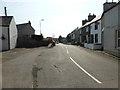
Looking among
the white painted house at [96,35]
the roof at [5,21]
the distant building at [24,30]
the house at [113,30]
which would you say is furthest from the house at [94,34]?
the distant building at [24,30]

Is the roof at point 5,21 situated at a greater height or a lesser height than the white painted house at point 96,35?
greater

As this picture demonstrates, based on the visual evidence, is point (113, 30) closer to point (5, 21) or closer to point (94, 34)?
point (94, 34)

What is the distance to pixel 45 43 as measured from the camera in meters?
48.1

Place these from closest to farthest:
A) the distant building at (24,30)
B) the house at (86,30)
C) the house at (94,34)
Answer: the house at (94,34) < the house at (86,30) < the distant building at (24,30)

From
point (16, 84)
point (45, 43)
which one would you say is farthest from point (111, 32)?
point (45, 43)

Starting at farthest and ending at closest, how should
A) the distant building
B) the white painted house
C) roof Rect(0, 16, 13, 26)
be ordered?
the distant building < roof Rect(0, 16, 13, 26) < the white painted house

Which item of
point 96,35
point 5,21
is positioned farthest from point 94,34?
point 5,21

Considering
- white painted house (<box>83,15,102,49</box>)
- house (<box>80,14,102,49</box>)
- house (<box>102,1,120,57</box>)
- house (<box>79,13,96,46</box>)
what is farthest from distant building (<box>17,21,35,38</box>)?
house (<box>102,1,120,57</box>)

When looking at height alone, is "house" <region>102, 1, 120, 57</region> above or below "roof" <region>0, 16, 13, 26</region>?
below

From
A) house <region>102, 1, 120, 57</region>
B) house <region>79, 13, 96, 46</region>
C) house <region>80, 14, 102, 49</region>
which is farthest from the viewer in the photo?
house <region>79, 13, 96, 46</region>

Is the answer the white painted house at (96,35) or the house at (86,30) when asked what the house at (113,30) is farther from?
the house at (86,30)

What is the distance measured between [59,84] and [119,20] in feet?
39.8

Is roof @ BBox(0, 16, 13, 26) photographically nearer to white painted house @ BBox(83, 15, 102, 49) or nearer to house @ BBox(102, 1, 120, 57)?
white painted house @ BBox(83, 15, 102, 49)

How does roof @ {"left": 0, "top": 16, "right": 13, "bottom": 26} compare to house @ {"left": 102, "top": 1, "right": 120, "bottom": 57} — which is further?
roof @ {"left": 0, "top": 16, "right": 13, "bottom": 26}
